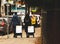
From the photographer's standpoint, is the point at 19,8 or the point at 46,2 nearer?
the point at 46,2

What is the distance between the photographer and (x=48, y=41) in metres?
1.37

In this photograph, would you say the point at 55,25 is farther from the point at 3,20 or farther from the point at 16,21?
the point at 3,20

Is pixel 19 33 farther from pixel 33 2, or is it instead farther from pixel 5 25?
pixel 33 2

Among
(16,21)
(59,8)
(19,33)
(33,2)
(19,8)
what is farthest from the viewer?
(19,8)

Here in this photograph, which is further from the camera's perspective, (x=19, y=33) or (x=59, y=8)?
(x=19, y=33)

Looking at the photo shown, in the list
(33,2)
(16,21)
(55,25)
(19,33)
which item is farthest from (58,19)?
(16,21)

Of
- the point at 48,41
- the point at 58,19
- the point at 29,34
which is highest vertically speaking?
the point at 58,19

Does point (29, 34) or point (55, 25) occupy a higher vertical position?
point (55, 25)

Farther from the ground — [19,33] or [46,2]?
[46,2]

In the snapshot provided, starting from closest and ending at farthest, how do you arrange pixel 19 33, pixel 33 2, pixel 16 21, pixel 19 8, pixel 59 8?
pixel 59 8 < pixel 33 2 < pixel 19 33 < pixel 16 21 < pixel 19 8

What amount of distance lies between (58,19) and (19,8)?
106 feet

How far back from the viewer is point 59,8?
132cm

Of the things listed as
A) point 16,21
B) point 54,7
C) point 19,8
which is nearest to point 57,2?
point 54,7

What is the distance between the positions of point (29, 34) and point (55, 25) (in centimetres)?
1720
